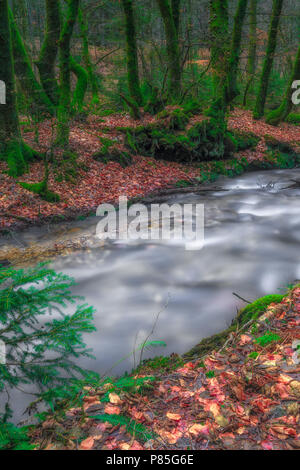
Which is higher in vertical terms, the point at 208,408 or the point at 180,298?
the point at 208,408

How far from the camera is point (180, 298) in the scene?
5957 mm

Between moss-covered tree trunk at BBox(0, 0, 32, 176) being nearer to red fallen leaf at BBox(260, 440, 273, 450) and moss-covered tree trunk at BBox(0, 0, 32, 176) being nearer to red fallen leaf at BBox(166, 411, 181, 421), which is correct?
red fallen leaf at BBox(166, 411, 181, 421)

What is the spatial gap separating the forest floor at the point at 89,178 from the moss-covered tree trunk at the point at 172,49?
2.21 metres

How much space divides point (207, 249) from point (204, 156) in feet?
23.4

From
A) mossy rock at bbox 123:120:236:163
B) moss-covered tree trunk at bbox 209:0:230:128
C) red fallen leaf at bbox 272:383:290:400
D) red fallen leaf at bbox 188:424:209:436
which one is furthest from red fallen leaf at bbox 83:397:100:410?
moss-covered tree trunk at bbox 209:0:230:128

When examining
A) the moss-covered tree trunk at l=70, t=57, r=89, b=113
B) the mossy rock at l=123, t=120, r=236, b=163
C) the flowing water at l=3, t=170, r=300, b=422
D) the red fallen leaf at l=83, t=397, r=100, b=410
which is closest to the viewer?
the red fallen leaf at l=83, t=397, r=100, b=410

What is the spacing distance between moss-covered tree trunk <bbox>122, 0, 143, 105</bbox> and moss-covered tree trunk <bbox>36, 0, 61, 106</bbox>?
2.79m

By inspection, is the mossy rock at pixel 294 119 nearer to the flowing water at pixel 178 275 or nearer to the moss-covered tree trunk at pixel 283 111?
the moss-covered tree trunk at pixel 283 111

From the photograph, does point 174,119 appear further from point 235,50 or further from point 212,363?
point 212,363

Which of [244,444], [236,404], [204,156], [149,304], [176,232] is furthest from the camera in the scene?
[204,156]

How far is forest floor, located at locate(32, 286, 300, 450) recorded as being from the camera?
2533 mm
